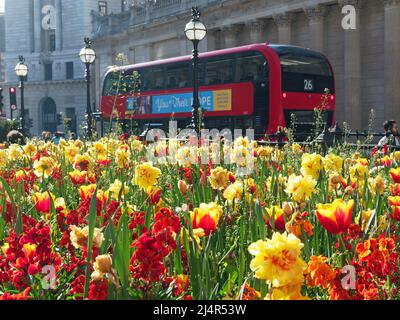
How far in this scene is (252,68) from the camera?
60.7ft

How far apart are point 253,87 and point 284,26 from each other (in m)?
13.8

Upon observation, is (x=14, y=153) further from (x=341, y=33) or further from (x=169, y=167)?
(x=341, y=33)

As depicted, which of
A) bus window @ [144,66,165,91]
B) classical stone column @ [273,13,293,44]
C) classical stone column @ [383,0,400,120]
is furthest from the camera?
classical stone column @ [273,13,293,44]

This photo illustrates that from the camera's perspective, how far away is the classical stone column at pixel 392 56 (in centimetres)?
2545

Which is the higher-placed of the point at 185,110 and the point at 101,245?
the point at 185,110

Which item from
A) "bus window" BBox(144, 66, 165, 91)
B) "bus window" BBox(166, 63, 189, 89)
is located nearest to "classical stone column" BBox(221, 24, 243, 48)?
"bus window" BBox(144, 66, 165, 91)

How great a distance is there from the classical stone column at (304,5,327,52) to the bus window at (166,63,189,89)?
10.5m

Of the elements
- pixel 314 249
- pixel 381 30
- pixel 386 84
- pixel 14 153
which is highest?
pixel 381 30

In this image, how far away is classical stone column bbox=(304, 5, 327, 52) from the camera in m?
29.2

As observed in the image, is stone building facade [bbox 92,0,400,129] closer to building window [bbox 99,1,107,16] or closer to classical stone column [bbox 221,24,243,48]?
classical stone column [bbox 221,24,243,48]

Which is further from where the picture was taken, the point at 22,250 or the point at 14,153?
the point at 14,153
